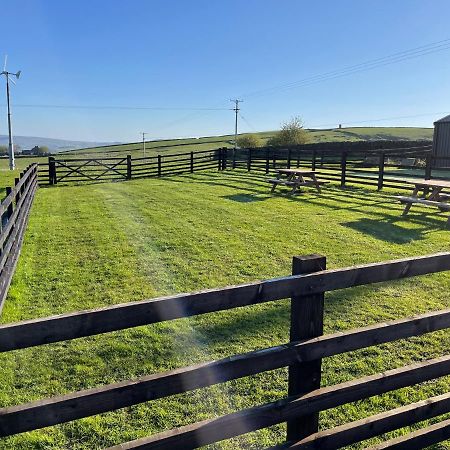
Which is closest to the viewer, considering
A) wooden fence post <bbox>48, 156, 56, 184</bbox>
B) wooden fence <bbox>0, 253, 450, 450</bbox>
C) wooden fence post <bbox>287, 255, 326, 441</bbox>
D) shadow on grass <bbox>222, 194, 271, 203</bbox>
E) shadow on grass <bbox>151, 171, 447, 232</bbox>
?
wooden fence <bbox>0, 253, 450, 450</bbox>

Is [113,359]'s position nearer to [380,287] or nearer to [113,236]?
[380,287]

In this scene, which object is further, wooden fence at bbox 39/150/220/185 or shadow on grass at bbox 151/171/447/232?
wooden fence at bbox 39/150/220/185

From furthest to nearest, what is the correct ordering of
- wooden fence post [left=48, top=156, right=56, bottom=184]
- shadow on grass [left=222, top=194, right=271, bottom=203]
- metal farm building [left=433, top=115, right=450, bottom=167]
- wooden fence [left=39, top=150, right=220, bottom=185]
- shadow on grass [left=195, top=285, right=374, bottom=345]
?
metal farm building [left=433, top=115, right=450, bottom=167]
wooden fence [left=39, top=150, right=220, bottom=185]
wooden fence post [left=48, top=156, right=56, bottom=184]
shadow on grass [left=222, top=194, right=271, bottom=203]
shadow on grass [left=195, top=285, right=374, bottom=345]

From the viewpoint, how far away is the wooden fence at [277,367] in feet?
5.55

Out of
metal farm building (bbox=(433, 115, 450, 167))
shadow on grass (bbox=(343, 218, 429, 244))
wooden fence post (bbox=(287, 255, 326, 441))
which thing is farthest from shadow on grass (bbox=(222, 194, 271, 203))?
metal farm building (bbox=(433, 115, 450, 167))

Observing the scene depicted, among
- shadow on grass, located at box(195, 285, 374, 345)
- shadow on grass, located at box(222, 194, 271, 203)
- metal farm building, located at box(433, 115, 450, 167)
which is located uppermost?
metal farm building, located at box(433, 115, 450, 167)

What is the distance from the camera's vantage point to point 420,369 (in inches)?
93.3

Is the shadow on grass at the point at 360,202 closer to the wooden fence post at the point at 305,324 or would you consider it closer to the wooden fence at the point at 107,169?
the wooden fence at the point at 107,169

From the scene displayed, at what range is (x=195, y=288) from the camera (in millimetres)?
5035

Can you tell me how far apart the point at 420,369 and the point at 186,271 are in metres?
3.69

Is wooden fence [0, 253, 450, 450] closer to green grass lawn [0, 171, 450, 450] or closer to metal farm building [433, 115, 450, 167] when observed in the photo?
green grass lawn [0, 171, 450, 450]

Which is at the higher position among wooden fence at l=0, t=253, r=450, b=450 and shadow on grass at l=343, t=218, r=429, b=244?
wooden fence at l=0, t=253, r=450, b=450

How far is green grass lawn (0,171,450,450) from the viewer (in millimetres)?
2910

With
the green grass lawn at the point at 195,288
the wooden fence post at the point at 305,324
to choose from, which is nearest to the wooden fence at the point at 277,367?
the wooden fence post at the point at 305,324
